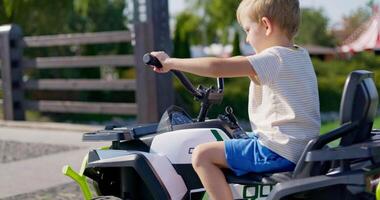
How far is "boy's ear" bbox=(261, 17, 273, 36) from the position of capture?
2.78 meters

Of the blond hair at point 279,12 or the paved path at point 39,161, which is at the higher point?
the blond hair at point 279,12

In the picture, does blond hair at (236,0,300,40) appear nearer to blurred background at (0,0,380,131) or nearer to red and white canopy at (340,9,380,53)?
blurred background at (0,0,380,131)

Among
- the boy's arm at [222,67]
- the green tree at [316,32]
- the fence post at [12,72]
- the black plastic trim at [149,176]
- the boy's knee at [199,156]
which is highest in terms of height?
the boy's arm at [222,67]

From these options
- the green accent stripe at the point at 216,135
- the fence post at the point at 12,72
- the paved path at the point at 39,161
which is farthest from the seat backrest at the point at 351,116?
the fence post at the point at 12,72

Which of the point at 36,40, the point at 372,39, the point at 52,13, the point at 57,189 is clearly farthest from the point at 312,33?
the point at 57,189

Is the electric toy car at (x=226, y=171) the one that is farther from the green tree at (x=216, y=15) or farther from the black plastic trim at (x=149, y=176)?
the green tree at (x=216, y=15)

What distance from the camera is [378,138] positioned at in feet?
9.20

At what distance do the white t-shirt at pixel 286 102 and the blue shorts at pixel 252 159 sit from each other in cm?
3

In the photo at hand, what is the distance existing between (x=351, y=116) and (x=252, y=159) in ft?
1.53

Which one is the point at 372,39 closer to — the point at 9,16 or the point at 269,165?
the point at 9,16

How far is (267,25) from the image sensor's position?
2.80 meters

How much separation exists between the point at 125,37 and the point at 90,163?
19.8 ft

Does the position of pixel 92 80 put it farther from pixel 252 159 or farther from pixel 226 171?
pixel 252 159

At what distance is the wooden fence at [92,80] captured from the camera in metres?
8.48
